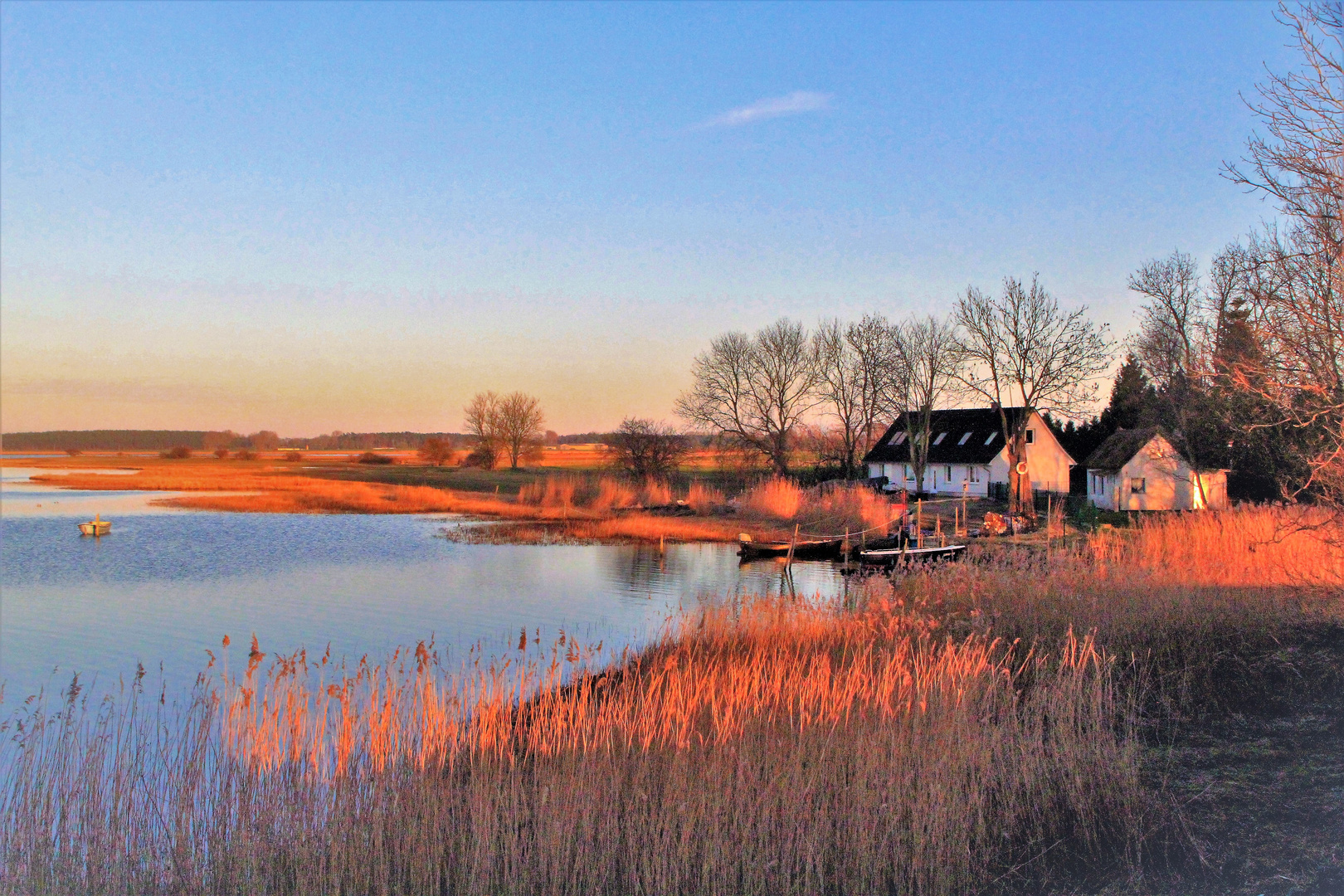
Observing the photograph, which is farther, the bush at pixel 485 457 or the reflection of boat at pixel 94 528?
the bush at pixel 485 457

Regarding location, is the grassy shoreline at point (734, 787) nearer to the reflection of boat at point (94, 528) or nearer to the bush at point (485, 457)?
the reflection of boat at point (94, 528)

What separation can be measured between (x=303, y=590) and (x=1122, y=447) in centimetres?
3771

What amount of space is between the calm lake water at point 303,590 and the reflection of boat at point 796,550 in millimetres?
429

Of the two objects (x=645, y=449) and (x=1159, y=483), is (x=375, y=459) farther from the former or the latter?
(x=1159, y=483)

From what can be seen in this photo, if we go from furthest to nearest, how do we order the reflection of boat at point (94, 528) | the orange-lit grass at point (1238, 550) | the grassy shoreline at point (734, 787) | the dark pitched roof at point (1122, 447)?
the dark pitched roof at point (1122, 447) < the reflection of boat at point (94, 528) < the orange-lit grass at point (1238, 550) < the grassy shoreline at point (734, 787)

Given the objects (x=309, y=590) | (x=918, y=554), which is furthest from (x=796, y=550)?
(x=309, y=590)

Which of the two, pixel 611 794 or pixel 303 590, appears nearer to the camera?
pixel 611 794

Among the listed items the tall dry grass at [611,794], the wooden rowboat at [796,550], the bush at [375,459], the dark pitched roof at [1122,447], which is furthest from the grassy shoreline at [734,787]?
the bush at [375,459]

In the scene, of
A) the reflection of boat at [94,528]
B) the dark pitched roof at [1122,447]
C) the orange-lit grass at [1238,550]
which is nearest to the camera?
the orange-lit grass at [1238,550]

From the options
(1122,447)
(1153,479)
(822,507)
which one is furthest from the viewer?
(1122,447)

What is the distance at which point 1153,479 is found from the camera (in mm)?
41906

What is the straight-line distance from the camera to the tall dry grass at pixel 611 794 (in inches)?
222

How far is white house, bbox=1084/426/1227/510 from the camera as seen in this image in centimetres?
4125

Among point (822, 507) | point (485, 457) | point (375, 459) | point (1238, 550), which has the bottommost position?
point (822, 507)
